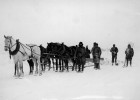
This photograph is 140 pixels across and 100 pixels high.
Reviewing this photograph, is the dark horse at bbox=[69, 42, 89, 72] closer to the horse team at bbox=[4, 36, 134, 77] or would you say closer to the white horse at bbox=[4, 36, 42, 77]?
the horse team at bbox=[4, 36, 134, 77]

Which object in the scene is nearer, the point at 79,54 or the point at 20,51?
the point at 20,51

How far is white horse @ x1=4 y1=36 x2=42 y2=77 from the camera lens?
1361cm

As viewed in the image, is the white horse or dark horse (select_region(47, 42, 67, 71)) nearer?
the white horse

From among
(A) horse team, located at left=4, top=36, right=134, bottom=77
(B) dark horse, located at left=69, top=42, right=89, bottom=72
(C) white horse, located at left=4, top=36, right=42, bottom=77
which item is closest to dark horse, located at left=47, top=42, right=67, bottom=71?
(A) horse team, located at left=4, top=36, right=134, bottom=77

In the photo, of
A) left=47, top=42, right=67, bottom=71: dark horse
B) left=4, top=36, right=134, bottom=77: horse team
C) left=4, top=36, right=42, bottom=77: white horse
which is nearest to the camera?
left=4, top=36, right=42, bottom=77: white horse

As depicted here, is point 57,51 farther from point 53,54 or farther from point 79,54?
point 79,54

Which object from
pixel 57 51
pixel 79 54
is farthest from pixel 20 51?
pixel 79 54

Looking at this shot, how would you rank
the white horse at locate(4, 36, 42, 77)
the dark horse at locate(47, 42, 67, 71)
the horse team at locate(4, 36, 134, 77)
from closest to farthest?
the white horse at locate(4, 36, 42, 77)
the horse team at locate(4, 36, 134, 77)
the dark horse at locate(47, 42, 67, 71)

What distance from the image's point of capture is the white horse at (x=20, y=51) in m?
Answer: 13.6

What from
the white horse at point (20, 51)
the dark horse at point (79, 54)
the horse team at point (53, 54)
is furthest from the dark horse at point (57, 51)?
the white horse at point (20, 51)

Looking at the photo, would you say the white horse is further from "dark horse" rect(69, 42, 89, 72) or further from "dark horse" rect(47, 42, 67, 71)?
"dark horse" rect(69, 42, 89, 72)

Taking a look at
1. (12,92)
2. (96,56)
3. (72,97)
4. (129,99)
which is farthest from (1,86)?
(96,56)

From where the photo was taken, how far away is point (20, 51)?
14.2 meters

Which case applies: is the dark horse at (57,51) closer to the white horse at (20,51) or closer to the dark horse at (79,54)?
the dark horse at (79,54)
